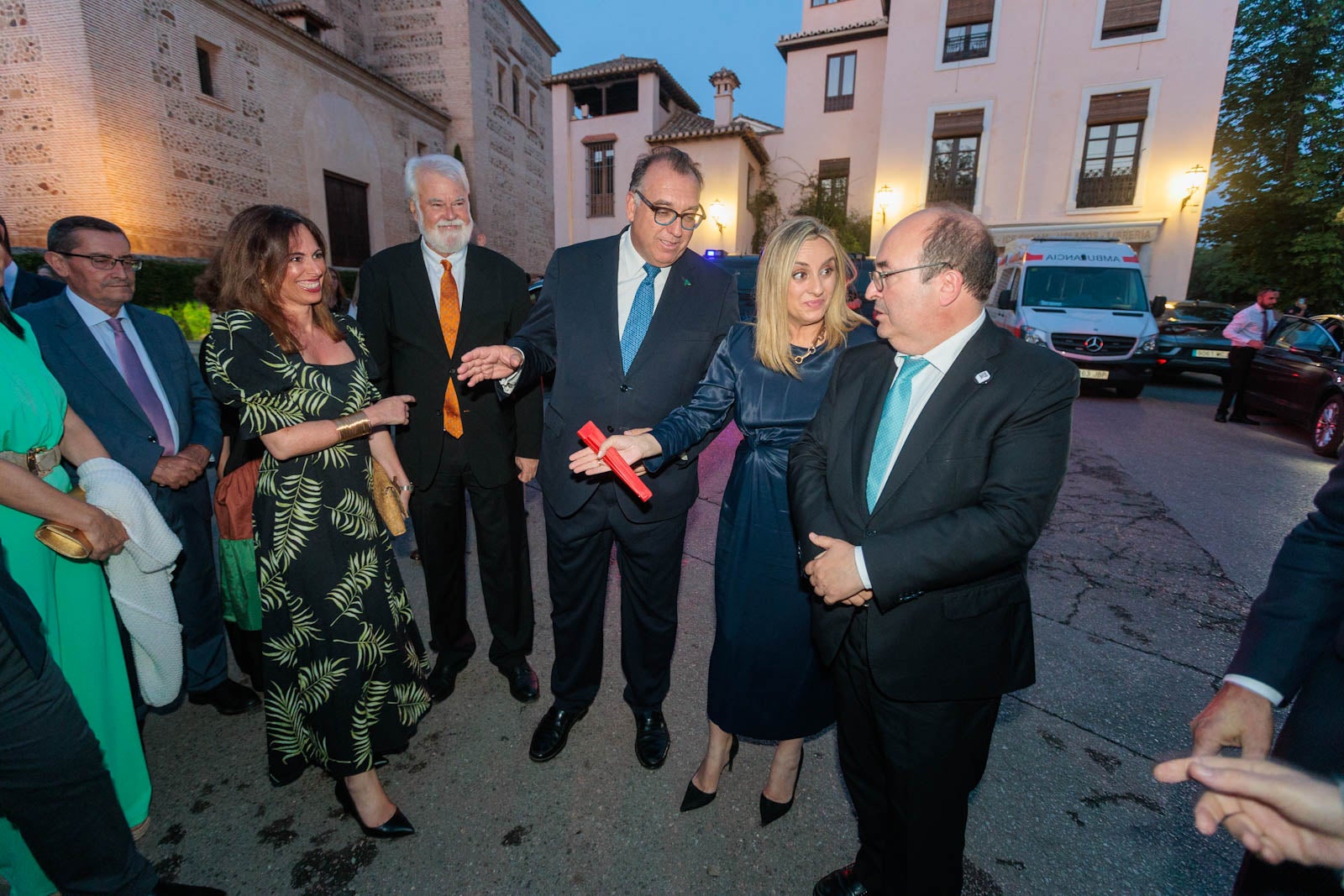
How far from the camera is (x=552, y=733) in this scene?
274 centimetres

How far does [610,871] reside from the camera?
2.14 meters

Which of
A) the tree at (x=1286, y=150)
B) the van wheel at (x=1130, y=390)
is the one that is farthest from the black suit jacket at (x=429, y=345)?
the tree at (x=1286, y=150)

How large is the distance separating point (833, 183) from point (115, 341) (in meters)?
23.8

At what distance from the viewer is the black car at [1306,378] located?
24.5 feet

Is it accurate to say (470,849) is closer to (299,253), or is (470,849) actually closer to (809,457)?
(809,457)

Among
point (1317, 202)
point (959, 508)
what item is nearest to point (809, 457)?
point (959, 508)

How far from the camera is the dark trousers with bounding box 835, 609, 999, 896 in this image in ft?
5.59

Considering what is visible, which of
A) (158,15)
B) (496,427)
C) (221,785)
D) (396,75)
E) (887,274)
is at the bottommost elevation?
(221,785)

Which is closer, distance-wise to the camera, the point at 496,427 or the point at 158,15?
the point at 496,427

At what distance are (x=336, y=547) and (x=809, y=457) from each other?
67.5 inches

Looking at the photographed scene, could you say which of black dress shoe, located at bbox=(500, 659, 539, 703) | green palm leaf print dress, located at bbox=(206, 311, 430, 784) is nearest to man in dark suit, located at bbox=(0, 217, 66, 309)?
green palm leaf print dress, located at bbox=(206, 311, 430, 784)

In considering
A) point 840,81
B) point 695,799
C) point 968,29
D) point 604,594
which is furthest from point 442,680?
point 840,81

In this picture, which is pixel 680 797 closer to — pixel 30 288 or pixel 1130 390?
pixel 30 288

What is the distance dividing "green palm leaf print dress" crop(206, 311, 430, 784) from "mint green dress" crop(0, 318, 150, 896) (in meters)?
0.43
